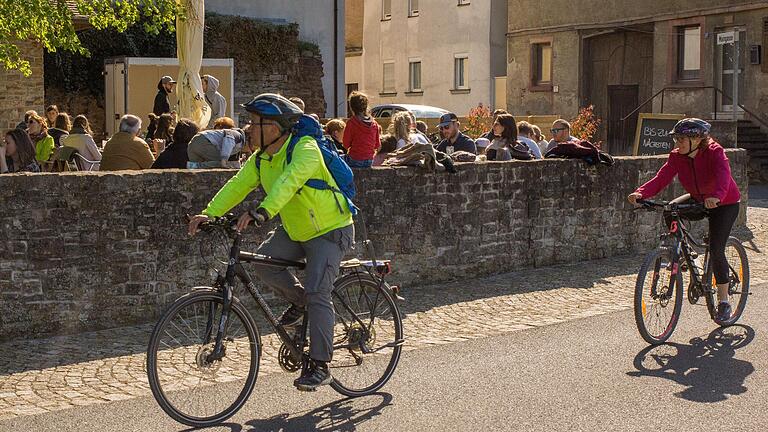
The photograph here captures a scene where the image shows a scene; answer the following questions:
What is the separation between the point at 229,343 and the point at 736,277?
5057mm

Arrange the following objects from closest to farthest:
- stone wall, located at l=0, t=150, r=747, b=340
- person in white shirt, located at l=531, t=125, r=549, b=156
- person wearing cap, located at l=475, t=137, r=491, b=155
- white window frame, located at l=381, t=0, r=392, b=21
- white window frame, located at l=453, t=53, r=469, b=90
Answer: stone wall, located at l=0, t=150, r=747, b=340 → person in white shirt, located at l=531, t=125, r=549, b=156 → person wearing cap, located at l=475, t=137, r=491, b=155 → white window frame, located at l=453, t=53, r=469, b=90 → white window frame, located at l=381, t=0, r=392, b=21

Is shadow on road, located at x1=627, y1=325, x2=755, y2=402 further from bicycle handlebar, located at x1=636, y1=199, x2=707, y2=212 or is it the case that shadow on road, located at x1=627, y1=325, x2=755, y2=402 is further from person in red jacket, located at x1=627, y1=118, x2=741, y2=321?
bicycle handlebar, located at x1=636, y1=199, x2=707, y2=212

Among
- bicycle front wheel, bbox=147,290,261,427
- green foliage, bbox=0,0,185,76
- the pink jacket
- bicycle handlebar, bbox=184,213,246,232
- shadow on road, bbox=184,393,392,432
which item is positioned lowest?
shadow on road, bbox=184,393,392,432

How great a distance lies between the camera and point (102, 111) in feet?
92.7

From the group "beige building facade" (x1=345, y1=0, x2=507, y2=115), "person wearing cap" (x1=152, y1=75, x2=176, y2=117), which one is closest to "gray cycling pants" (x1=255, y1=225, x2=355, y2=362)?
"person wearing cap" (x1=152, y1=75, x2=176, y2=117)

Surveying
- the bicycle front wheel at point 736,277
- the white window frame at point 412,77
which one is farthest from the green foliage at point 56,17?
the white window frame at point 412,77

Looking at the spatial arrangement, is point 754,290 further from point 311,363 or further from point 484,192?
point 311,363

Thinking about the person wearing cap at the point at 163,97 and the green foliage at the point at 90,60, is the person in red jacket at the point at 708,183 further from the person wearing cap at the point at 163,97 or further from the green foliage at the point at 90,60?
the green foliage at the point at 90,60

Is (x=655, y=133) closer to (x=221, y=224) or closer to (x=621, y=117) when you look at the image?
(x=621, y=117)

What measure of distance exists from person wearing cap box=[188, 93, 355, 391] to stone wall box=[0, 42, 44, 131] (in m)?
18.2

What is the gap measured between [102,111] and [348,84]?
27.5m

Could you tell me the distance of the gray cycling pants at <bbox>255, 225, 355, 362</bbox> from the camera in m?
7.48

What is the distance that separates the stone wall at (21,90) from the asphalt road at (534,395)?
16893 millimetres

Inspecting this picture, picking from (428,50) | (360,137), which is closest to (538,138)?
(360,137)
